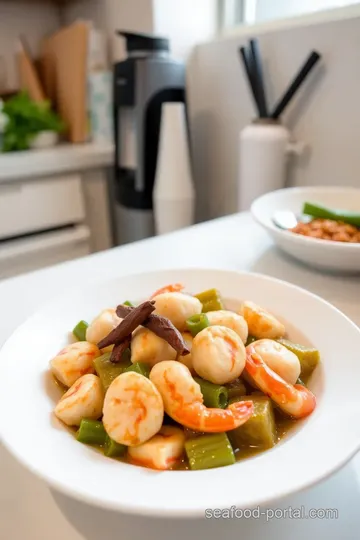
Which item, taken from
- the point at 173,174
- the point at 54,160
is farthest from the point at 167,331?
the point at 54,160

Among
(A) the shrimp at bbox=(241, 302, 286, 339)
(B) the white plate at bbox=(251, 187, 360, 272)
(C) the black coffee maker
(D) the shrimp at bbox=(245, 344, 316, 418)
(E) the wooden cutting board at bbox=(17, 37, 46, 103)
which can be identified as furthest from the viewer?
(E) the wooden cutting board at bbox=(17, 37, 46, 103)

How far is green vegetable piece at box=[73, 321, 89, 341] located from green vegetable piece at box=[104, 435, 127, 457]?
173mm

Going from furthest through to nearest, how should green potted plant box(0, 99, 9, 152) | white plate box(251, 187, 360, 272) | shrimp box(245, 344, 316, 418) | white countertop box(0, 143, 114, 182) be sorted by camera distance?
green potted plant box(0, 99, 9, 152) → white countertop box(0, 143, 114, 182) → white plate box(251, 187, 360, 272) → shrimp box(245, 344, 316, 418)

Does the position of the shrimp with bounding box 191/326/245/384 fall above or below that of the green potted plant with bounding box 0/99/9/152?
below

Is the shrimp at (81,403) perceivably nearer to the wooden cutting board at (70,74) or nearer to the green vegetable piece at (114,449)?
the green vegetable piece at (114,449)

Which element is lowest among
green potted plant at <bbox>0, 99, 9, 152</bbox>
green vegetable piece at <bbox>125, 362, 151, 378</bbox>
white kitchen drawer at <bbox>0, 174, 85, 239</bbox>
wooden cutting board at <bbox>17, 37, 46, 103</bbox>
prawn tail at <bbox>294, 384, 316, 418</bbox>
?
white kitchen drawer at <bbox>0, 174, 85, 239</bbox>

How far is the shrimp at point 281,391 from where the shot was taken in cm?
42

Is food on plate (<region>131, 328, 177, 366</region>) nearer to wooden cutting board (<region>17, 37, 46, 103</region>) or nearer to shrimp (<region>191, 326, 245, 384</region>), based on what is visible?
shrimp (<region>191, 326, 245, 384</region>)

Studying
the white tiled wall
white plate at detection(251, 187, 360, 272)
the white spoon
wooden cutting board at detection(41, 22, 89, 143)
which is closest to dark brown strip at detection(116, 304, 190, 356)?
white plate at detection(251, 187, 360, 272)

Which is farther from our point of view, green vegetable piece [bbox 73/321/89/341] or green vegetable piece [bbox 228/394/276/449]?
green vegetable piece [bbox 73/321/89/341]

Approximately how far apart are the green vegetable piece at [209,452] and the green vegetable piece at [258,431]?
0.02 metres

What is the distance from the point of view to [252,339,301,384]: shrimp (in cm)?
45

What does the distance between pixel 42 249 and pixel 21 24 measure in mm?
1099

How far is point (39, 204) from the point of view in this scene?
5.39 feet
